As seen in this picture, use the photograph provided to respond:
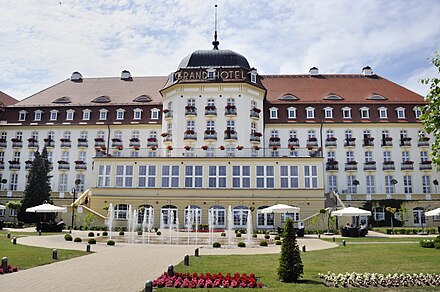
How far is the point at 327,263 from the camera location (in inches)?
660

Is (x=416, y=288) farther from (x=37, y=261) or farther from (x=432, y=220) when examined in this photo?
(x=432, y=220)

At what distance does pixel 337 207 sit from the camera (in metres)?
39.8

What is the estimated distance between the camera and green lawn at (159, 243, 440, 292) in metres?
13.0

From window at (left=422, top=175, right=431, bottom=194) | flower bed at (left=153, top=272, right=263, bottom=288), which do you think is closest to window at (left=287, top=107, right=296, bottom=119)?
window at (left=422, top=175, right=431, bottom=194)

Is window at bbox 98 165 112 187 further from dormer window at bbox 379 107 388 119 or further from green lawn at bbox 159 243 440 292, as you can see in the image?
dormer window at bbox 379 107 388 119

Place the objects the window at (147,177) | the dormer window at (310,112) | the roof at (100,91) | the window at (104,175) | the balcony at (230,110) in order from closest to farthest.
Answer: the window at (147,177) → the window at (104,175) → the balcony at (230,110) → the dormer window at (310,112) → the roof at (100,91)

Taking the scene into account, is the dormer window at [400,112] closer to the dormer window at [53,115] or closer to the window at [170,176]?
the window at [170,176]

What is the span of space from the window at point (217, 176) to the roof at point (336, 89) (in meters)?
15.0

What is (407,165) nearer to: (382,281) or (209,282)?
Answer: (382,281)

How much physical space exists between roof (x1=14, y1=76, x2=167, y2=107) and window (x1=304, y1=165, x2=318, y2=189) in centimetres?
2107

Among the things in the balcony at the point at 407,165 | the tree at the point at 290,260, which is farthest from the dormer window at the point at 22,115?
the tree at the point at 290,260

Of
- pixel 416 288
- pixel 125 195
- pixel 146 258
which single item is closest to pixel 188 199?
pixel 125 195

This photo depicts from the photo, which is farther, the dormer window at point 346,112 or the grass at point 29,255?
the dormer window at point 346,112

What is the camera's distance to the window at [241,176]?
131ft
